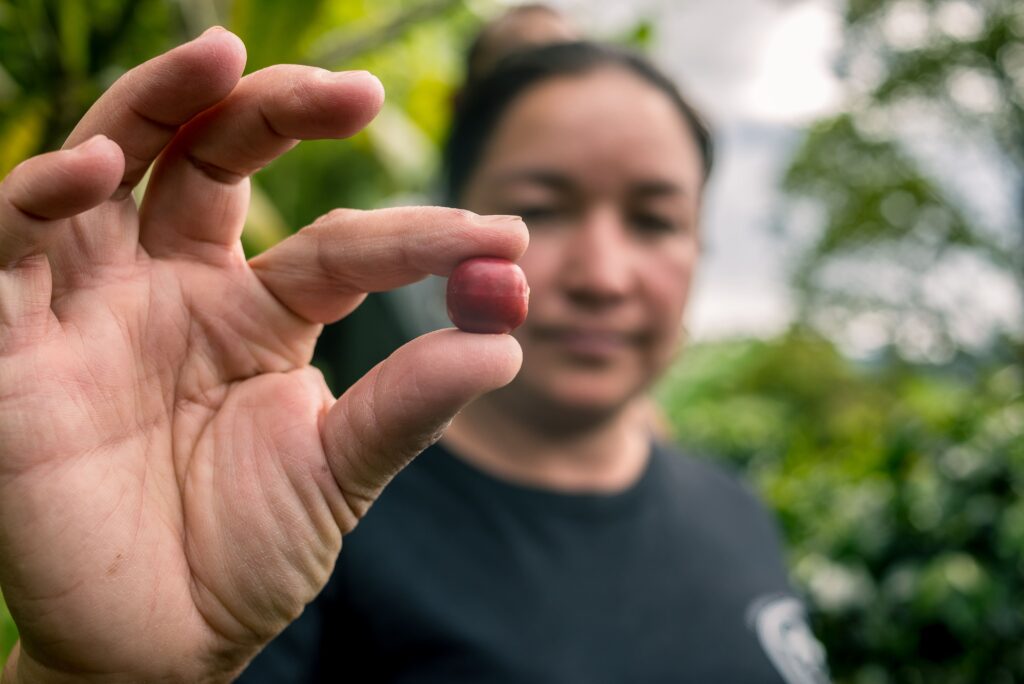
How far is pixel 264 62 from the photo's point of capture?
1.78 m

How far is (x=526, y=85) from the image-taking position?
4.84ft

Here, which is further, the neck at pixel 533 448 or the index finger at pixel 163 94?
the neck at pixel 533 448

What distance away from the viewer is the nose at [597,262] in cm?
131

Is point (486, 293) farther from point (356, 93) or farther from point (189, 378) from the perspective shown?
point (189, 378)

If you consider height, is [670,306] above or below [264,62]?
below

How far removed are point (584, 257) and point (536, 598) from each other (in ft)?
1.84

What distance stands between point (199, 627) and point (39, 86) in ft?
5.53

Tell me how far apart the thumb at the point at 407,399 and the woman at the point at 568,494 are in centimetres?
54

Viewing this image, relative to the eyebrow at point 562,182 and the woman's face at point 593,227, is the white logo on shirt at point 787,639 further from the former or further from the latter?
the eyebrow at point 562,182

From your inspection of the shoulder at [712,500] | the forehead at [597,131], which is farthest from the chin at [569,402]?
the forehead at [597,131]

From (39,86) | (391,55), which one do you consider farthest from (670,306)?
(391,55)

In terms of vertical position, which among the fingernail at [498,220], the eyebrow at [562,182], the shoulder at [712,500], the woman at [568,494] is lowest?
the shoulder at [712,500]

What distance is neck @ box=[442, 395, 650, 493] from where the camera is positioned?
1475 millimetres

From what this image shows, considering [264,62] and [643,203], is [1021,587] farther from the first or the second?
[264,62]
